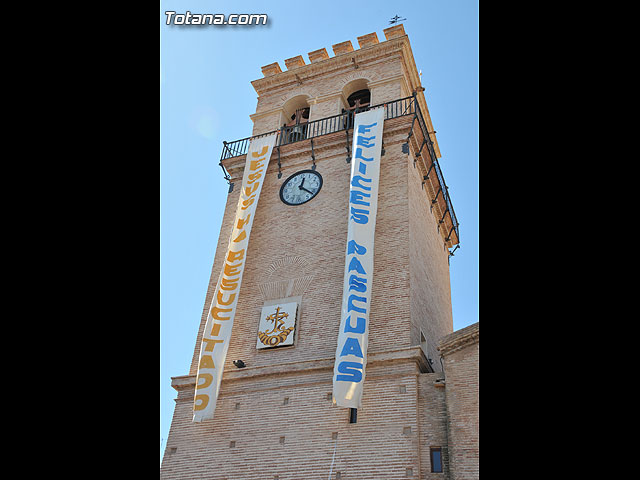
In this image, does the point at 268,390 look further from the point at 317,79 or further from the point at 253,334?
the point at 317,79

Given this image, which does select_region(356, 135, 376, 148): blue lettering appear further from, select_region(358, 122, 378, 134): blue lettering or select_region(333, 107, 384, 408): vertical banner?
select_region(358, 122, 378, 134): blue lettering

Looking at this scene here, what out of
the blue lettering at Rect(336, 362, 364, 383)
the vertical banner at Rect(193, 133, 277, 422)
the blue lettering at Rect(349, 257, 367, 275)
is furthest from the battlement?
the blue lettering at Rect(336, 362, 364, 383)

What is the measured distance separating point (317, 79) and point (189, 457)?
37.6ft

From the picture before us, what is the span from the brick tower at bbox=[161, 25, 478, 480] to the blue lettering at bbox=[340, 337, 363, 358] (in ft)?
2.00

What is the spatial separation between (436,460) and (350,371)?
190 centimetres

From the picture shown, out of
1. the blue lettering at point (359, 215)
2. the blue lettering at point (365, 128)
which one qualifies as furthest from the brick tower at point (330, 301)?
the blue lettering at point (359, 215)

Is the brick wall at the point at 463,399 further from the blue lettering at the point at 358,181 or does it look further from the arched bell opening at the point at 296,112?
the arched bell opening at the point at 296,112

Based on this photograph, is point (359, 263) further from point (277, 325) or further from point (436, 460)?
point (436, 460)

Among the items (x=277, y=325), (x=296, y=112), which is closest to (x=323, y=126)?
(x=296, y=112)

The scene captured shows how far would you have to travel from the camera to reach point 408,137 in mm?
13898
